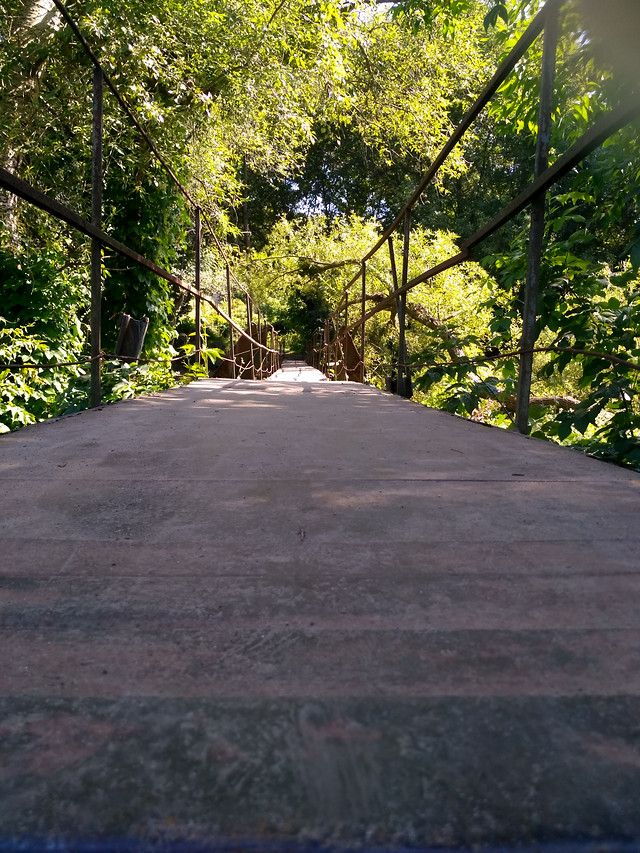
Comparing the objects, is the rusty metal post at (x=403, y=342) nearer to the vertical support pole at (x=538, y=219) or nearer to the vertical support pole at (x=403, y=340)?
the vertical support pole at (x=403, y=340)

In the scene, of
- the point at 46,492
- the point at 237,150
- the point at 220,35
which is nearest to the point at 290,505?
the point at 46,492

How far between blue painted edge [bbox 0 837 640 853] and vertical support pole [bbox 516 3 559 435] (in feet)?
7.00

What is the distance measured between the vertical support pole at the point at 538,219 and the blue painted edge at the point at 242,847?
2132mm

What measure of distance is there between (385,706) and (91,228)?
9.10ft

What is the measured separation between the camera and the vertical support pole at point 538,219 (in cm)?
233

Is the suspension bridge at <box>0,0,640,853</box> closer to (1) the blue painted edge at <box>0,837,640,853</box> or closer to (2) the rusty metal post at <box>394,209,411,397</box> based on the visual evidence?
(1) the blue painted edge at <box>0,837,640,853</box>

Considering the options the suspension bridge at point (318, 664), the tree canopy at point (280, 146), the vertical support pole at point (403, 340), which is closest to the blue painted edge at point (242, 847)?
the suspension bridge at point (318, 664)

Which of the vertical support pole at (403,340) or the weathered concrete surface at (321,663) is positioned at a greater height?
the vertical support pole at (403,340)

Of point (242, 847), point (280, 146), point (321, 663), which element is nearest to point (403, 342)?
point (321, 663)

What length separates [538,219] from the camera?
2387 mm

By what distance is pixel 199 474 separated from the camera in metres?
1.59

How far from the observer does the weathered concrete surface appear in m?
0.45

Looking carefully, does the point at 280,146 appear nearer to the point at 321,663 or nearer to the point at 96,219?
the point at 96,219

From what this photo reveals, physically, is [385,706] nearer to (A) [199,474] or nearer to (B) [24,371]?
(A) [199,474]
